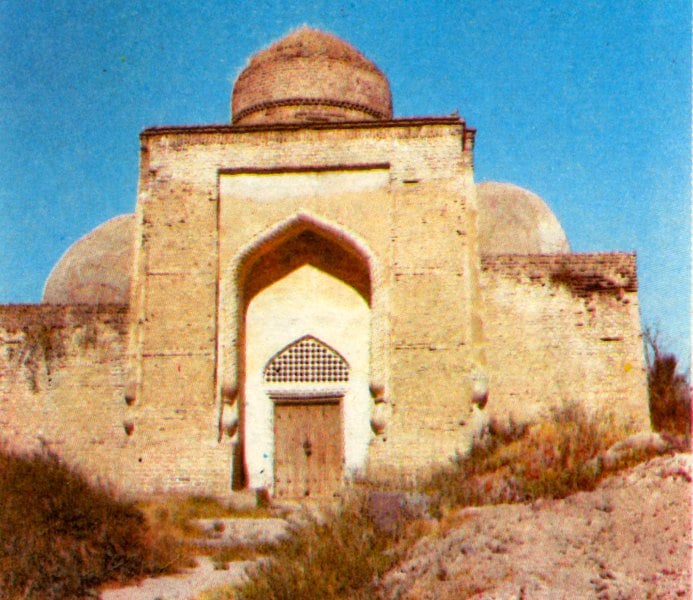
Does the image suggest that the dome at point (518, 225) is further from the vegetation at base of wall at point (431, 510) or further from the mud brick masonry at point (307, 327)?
the vegetation at base of wall at point (431, 510)

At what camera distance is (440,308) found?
13.0 m

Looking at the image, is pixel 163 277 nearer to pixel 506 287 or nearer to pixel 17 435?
pixel 17 435

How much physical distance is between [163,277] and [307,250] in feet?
7.71

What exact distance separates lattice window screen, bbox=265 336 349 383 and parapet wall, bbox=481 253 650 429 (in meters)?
2.38

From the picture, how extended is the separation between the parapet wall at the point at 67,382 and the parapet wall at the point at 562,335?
5863 mm

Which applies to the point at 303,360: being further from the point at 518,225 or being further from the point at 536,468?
the point at 518,225

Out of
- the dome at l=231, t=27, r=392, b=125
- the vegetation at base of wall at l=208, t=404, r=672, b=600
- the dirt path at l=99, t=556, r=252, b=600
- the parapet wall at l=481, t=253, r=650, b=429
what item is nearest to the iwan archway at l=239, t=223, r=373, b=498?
the parapet wall at l=481, t=253, r=650, b=429

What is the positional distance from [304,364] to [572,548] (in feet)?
27.4

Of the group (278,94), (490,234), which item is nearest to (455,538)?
(278,94)

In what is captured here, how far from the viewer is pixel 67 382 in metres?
13.9

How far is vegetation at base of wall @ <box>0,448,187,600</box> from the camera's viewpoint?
7.12 meters

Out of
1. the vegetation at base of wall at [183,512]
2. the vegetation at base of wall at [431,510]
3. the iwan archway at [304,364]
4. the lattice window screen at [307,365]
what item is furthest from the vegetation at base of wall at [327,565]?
the lattice window screen at [307,365]

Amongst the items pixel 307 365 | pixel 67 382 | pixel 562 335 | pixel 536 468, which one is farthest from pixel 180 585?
pixel 562 335

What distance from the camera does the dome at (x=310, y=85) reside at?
50.9 ft
